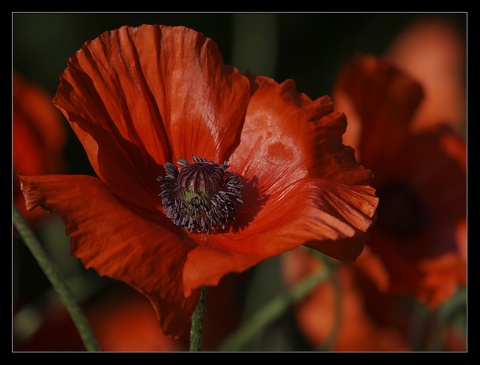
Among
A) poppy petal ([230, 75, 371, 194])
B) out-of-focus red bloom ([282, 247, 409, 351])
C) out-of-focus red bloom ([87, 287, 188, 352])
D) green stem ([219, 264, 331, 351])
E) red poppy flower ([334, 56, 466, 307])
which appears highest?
poppy petal ([230, 75, 371, 194])

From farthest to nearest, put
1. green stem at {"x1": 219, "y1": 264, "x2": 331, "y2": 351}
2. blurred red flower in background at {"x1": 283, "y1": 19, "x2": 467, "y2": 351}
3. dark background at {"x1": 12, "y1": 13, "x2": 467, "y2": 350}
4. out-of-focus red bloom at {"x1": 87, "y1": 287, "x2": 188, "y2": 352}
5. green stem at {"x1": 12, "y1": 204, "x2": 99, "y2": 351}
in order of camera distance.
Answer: dark background at {"x1": 12, "y1": 13, "x2": 467, "y2": 350} → out-of-focus red bloom at {"x1": 87, "y1": 287, "x2": 188, "y2": 352} → blurred red flower in background at {"x1": 283, "y1": 19, "x2": 467, "y2": 351} → green stem at {"x1": 219, "y1": 264, "x2": 331, "y2": 351} → green stem at {"x1": 12, "y1": 204, "x2": 99, "y2": 351}

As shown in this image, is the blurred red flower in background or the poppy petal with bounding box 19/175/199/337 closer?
the poppy petal with bounding box 19/175/199/337

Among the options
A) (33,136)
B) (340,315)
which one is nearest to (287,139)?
(340,315)

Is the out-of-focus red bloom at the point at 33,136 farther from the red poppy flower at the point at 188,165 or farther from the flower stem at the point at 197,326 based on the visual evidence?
the flower stem at the point at 197,326

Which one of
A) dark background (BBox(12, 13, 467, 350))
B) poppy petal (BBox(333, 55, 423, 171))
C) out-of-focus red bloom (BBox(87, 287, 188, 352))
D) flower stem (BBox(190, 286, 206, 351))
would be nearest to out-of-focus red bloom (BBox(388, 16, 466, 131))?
dark background (BBox(12, 13, 467, 350))

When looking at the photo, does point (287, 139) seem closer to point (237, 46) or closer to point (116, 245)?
point (116, 245)

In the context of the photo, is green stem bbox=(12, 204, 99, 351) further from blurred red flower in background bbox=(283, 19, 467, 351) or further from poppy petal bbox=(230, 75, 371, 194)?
blurred red flower in background bbox=(283, 19, 467, 351)
